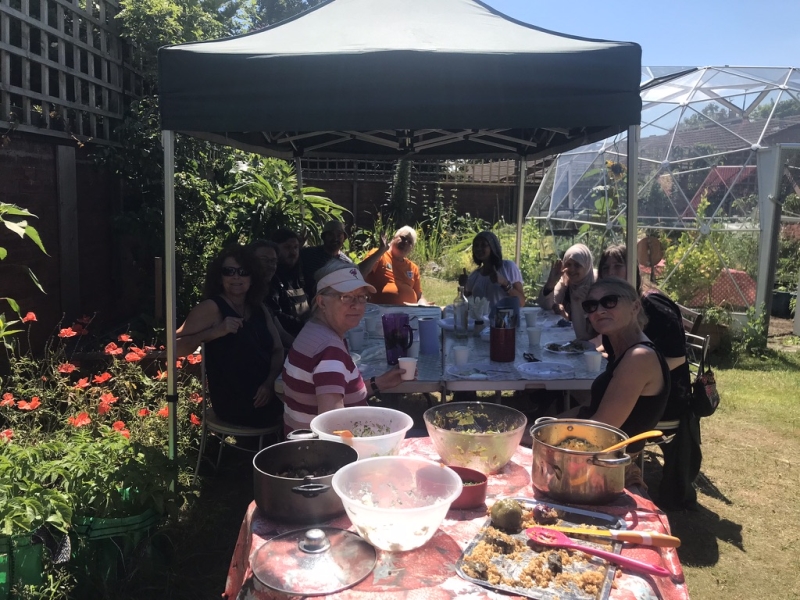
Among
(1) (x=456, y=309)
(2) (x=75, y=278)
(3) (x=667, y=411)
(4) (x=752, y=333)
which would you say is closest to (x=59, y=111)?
(2) (x=75, y=278)

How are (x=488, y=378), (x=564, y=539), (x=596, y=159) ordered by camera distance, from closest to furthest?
1. (x=564, y=539)
2. (x=488, y=378)
3. (x=596, y=159)

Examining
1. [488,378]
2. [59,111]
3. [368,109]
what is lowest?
[488,378]

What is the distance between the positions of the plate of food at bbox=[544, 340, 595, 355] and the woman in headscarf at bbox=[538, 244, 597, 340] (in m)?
0.18

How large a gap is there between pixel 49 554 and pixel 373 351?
2.05m

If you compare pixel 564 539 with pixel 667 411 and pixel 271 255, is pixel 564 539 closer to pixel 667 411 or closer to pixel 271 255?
pixel 667 411

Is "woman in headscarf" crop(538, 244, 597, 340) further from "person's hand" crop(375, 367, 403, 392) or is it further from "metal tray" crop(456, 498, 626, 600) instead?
"metal tray" crop(456, 498, 626, 600)

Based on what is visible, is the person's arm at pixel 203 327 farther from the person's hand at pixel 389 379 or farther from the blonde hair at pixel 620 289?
the blonde hair at pixel 620 289

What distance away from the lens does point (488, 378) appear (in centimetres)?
343

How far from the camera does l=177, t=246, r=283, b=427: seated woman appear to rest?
3633 millimetres

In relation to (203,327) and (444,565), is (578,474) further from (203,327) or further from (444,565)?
(203,327)

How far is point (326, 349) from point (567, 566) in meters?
1.36

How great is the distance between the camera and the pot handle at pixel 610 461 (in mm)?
1691

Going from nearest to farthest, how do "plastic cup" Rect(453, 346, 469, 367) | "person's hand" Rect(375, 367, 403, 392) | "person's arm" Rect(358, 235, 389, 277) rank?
1. "person's hand" Rect(375, 367, 403, 392)
2. "plastic cup" Rect(453, 346, 469, 367)
3. "person's arm" Rect(358, 235, 389, 277)

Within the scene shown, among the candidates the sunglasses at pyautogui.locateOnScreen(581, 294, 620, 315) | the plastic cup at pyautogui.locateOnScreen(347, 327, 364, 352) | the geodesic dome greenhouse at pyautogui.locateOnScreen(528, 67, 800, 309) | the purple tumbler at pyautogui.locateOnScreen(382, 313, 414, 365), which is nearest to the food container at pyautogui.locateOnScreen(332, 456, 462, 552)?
the sunglasses at pyautogui.locateOnScreen(581, 294, 620, 315)
